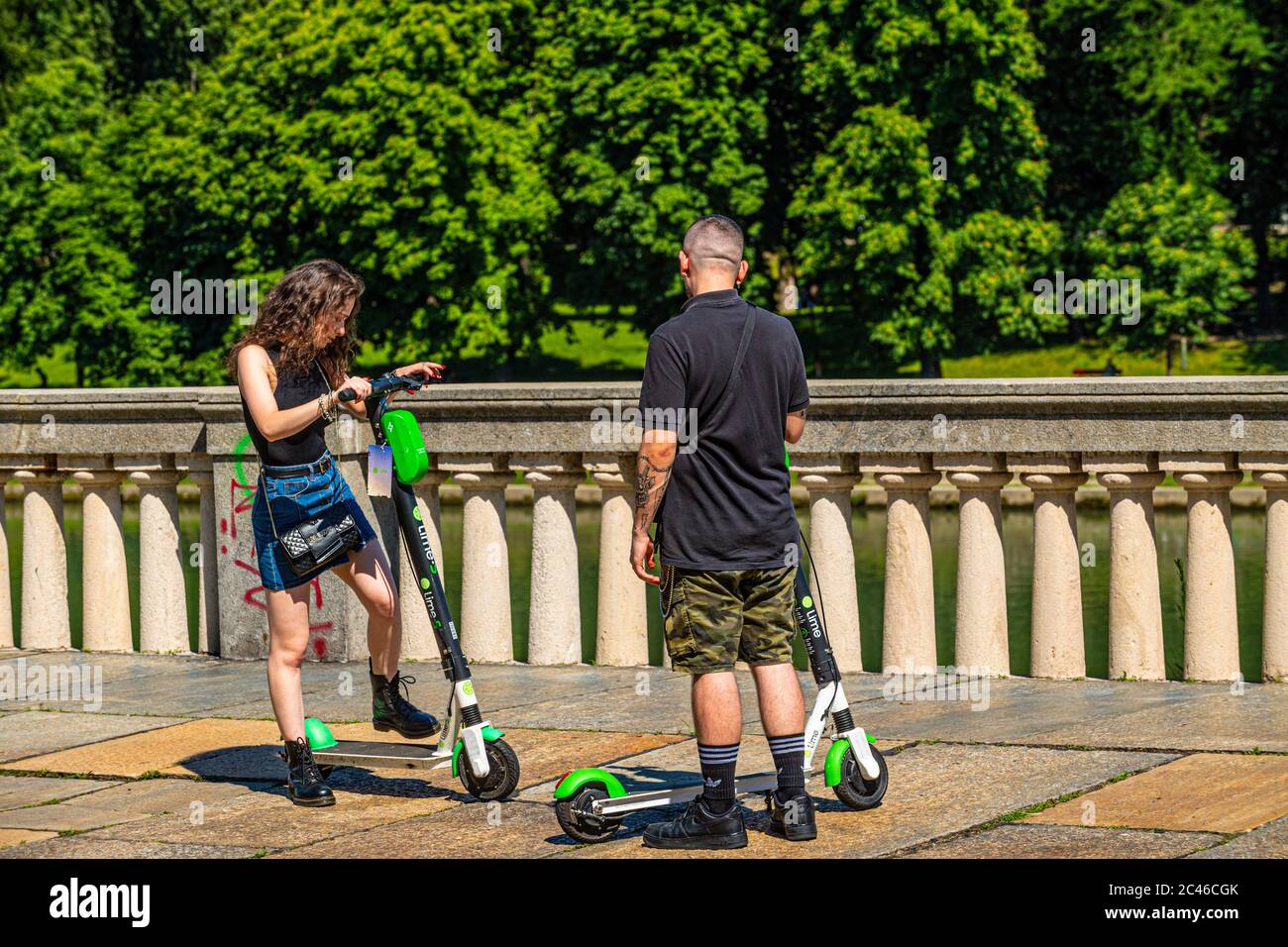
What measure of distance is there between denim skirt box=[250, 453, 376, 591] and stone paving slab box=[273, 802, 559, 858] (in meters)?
0.99

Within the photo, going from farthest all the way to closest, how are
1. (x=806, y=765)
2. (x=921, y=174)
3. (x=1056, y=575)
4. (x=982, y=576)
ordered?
(x=921, y=174) → (x=982, y=576) → (x=1056, y=575) → (x=806, y=765)

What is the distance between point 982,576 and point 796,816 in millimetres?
2996

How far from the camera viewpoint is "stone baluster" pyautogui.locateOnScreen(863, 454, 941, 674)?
8430 millimetres

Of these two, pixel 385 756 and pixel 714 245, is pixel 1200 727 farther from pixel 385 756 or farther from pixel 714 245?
pixel 385 756

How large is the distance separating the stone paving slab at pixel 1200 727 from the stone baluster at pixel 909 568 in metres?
1.28

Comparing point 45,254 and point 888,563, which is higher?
point 45,254

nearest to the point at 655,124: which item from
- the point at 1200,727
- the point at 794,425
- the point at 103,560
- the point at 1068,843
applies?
the point at 103,560

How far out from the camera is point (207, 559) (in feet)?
31.4

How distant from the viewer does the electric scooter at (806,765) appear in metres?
5.58

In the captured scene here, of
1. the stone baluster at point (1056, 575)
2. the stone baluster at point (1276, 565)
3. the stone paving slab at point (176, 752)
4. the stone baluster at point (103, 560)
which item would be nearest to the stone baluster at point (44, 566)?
the stone baluster at point (103, 560)

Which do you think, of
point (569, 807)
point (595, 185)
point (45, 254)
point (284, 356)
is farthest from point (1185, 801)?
point (45, 254)

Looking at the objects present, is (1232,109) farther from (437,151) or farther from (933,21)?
(437,151)

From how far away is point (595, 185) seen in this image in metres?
41.5

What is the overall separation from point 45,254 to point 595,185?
55.1 feet
